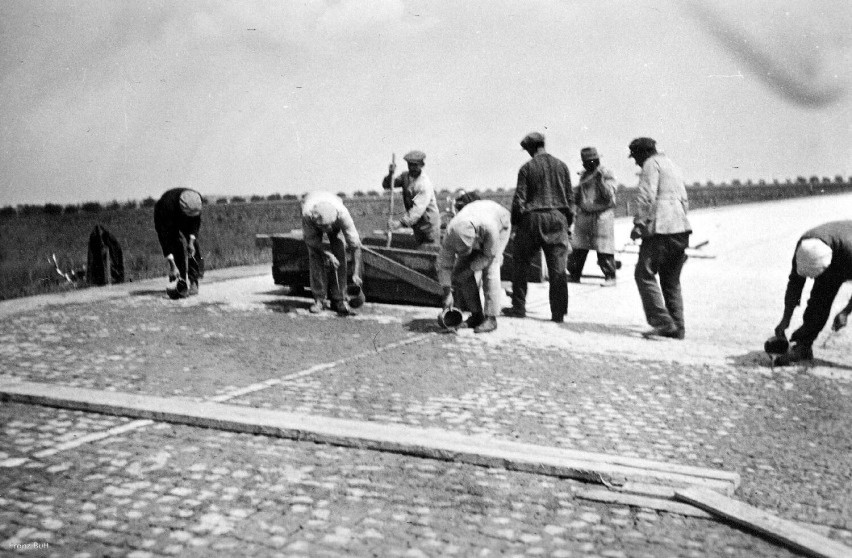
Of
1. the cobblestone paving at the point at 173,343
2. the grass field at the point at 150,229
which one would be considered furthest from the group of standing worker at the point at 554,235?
the grass field at the point at 150,229

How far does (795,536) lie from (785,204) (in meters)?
27.9

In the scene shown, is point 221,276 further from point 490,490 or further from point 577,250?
point 490,490

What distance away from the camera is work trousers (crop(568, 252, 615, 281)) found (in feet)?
43.9

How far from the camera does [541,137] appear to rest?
10211mm

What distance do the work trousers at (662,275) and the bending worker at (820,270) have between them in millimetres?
1442

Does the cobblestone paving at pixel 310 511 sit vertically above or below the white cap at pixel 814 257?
below

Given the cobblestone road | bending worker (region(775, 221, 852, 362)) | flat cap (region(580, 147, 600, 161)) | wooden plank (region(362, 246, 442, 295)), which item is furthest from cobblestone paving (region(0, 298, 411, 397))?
flat cap (region(580, 147, 600, 161))

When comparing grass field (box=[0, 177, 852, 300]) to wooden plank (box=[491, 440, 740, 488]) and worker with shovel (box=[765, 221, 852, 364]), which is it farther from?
wooden plank (box=[491, 440, 740, 488])

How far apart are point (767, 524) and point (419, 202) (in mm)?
7670

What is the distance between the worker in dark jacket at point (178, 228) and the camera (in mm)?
11742

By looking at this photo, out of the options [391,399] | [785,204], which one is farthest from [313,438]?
[785,204]

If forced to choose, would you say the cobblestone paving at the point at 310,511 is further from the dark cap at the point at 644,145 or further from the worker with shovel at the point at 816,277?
the dark cap at the point at 644,145

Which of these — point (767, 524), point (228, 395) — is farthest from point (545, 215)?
point (767, 524)

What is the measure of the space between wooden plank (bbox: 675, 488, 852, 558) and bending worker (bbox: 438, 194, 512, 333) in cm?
471
